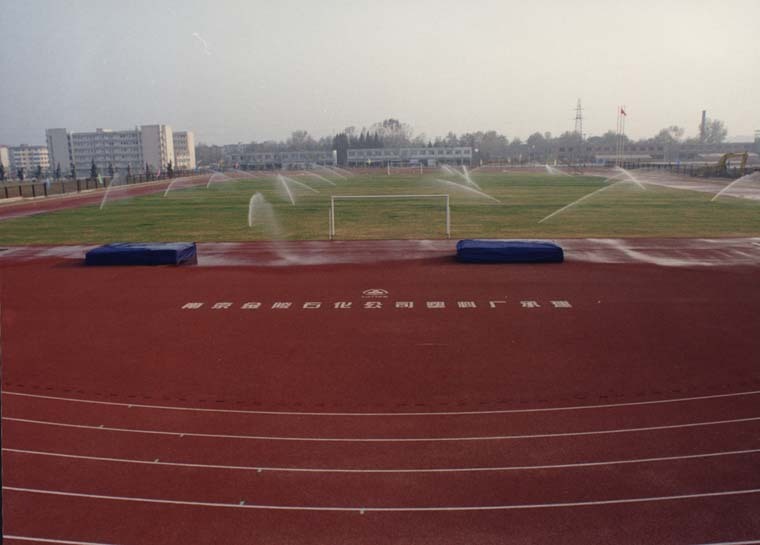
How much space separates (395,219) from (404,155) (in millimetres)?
157961

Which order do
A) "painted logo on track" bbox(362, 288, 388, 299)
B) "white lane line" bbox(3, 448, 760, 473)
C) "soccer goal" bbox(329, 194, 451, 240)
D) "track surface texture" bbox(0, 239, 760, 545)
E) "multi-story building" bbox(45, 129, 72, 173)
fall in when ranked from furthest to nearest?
1. "multi-story building" bbox(45, 129, 72, 173)
2. "soccer goal" bbox(329, 194, 451, 240)
3. "painted logo on track" bbox(362, 288, 388, 299)
4. "white lane line" bbox(3, 448, 760, 473)
5. "track surface texture" bbox(0, 239, 760, 545)

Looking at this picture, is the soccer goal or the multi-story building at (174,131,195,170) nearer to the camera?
the soccer goal

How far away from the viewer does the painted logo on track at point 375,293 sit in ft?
60.8

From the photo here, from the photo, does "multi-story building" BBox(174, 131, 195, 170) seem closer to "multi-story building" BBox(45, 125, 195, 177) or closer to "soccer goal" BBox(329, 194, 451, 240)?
"multi-story building" BBox(45, 125, 195, 177)

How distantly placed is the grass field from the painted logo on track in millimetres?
11906

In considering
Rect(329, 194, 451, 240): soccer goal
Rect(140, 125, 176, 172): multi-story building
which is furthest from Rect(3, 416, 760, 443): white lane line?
Rect(140, 125, 176, 172): multi-story building

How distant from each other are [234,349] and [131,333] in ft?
9.99

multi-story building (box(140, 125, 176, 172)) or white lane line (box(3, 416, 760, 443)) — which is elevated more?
multi-story building (box(140, 125, 176, 172))

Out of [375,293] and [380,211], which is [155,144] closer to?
[380,211]

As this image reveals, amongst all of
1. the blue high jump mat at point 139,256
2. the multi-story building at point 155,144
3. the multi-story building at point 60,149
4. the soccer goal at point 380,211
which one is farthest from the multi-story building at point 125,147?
the blue high jump mat at point 139,256

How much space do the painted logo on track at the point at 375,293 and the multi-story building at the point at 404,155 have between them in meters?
172

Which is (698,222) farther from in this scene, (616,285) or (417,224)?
(616,285)

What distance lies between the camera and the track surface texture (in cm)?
748

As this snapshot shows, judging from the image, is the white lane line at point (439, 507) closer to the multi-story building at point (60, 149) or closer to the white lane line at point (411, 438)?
the white lane line at point (411, 438)
